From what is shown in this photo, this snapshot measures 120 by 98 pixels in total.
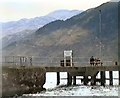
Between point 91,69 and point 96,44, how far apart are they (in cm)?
15590

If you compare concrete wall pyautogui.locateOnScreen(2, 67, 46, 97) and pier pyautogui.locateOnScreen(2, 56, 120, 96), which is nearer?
concrete wall pyautogui.locateOnScreen(2, 67, 46, 97)

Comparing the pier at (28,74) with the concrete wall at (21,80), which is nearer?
the concrete wall at (21,80)

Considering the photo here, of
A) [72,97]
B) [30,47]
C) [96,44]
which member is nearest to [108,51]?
[96,44]

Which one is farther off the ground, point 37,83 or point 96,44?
point 96,44

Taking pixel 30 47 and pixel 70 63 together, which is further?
pixel 30 47

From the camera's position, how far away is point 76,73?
142 ft

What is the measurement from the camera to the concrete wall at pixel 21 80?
28633 mm

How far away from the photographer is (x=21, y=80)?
3256 centimetres

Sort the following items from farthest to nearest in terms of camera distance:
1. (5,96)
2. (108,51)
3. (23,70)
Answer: (108,51) < (23,70) < (5,96)

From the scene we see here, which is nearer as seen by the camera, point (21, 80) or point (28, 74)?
point (21, 80)

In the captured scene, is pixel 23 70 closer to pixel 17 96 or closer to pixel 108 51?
pixel 17 96

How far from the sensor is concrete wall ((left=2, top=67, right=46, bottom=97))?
28633 mm

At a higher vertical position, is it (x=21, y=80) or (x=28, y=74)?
(x=28, y=74)

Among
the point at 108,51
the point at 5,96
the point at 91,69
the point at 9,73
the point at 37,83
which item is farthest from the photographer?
the point at 108,51
